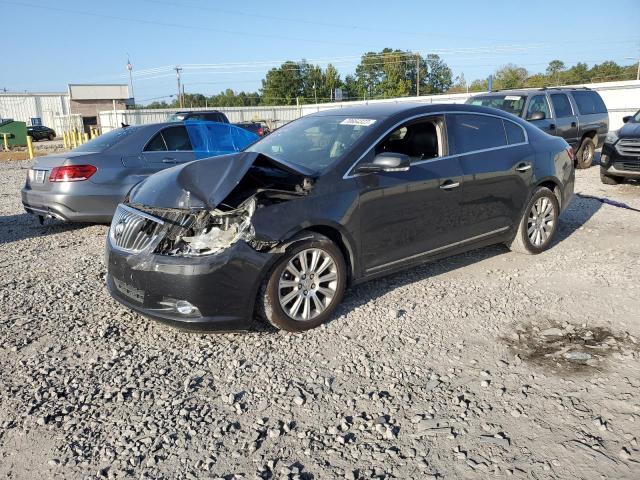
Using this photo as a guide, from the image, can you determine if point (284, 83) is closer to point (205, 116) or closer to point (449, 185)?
point (205, 116)

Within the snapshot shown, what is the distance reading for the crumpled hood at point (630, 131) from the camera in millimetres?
9837

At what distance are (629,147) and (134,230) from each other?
9.55 m

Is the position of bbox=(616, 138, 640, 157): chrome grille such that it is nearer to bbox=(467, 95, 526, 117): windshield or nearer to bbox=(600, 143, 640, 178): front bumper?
bbox=(600, 143, 640, 178): front bumper

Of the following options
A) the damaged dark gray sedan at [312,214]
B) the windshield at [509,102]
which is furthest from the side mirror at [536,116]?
the damaged dark gray sedan at [312,214]

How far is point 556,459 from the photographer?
2.54 m

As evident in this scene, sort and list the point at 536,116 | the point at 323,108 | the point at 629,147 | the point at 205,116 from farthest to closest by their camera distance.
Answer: the point at 323,108 < the point at 205,116 < the point at 536,116 < the point at 629,147

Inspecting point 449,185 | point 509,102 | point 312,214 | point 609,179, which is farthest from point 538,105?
point 312,214

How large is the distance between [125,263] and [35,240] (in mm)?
4177

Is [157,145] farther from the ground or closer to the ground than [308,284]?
farther from the ground

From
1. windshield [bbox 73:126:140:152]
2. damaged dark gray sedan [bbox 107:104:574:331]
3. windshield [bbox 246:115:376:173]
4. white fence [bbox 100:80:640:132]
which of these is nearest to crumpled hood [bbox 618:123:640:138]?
white fence [bbox 100:80:640:132]

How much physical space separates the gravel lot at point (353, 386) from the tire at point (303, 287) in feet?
0.46

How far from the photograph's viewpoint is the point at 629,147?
9844 mm

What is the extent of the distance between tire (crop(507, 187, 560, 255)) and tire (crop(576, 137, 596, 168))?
793 cm

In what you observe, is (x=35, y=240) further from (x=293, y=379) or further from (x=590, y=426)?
(x=590, y=426)
